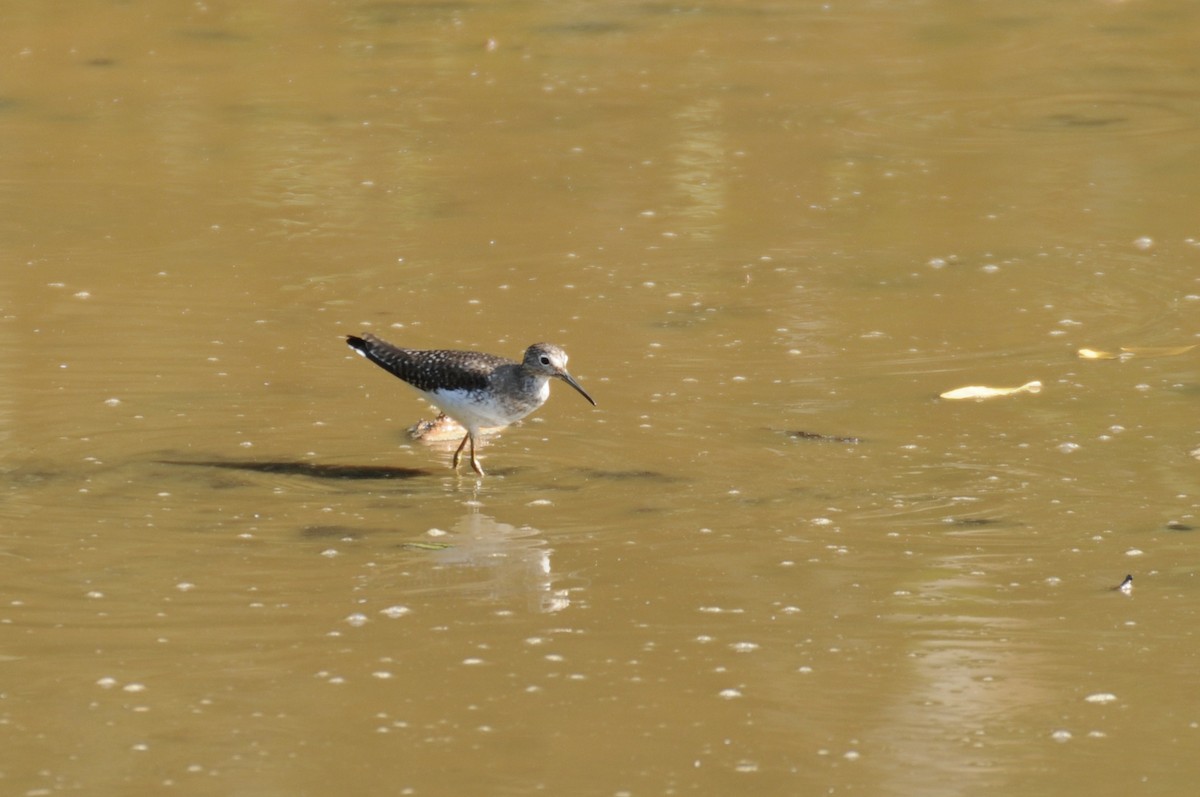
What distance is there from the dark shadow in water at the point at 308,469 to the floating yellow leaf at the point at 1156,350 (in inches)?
136

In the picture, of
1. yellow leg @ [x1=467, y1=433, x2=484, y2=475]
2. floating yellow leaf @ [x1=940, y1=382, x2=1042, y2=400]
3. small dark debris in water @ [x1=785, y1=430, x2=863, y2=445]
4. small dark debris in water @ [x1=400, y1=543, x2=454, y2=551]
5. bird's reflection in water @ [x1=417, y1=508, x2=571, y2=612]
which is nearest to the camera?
bird's reflection in water @ [x1=417, y1=508, x2=571, y2=612]

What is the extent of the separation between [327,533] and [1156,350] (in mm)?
4206

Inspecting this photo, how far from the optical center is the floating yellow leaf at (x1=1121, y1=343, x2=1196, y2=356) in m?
9.46

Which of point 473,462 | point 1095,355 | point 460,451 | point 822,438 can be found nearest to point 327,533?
point 473,462

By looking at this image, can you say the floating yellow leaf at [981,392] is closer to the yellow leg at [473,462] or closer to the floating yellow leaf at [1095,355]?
the floating yellow leaf at [1095,355]

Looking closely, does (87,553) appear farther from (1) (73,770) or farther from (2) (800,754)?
(2) (800,754)

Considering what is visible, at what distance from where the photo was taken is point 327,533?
746 centimetres

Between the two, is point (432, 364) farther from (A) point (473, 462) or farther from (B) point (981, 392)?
(B) point (981, 392)

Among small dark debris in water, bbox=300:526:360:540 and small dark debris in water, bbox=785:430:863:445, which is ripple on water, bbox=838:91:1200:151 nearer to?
small dark debris in water, bbox=785:430:863:445

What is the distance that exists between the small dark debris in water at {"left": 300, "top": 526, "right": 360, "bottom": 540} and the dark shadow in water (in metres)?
0.60

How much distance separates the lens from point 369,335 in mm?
8680

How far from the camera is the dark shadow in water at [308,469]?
8.12m

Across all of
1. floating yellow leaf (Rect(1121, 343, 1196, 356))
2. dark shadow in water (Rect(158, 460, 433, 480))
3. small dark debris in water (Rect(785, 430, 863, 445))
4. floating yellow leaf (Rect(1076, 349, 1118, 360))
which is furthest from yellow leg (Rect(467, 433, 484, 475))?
floating yellow leaf (Rect(1121, 343, 1196, 356))

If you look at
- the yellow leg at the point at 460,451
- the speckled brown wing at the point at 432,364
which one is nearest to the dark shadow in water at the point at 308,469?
the yellow leg at the point at 460,451
